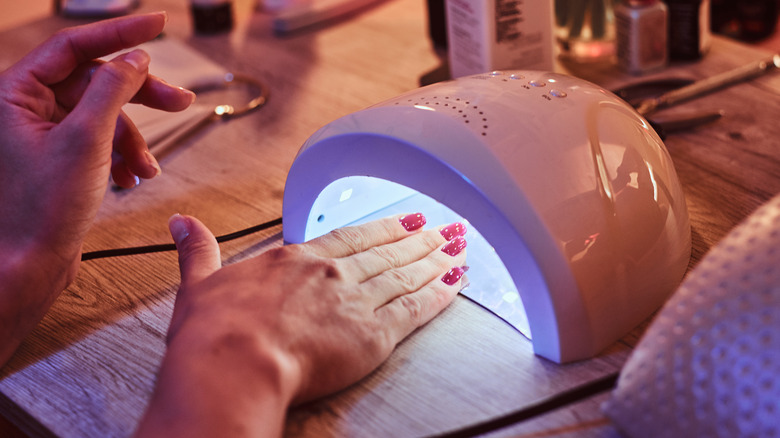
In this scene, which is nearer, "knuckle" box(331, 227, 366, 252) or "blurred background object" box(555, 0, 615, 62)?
"knuckle" box(331, 227, 366, 252)

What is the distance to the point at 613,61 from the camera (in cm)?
91

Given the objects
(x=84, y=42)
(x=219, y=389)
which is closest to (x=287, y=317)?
(x=219, y=389)

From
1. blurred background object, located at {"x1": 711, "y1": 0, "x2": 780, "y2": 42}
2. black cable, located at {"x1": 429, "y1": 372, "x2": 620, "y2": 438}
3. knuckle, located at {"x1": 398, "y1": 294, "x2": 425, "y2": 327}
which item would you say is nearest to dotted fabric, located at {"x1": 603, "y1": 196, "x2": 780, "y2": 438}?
black cable, located at {"x1": 429, "y1": 372, "x2": 620, "y2": 438}

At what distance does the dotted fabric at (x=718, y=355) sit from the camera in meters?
0.35

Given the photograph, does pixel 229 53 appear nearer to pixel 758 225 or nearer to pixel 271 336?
pixel 271 336

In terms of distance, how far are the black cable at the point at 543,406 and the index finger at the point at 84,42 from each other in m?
0.39

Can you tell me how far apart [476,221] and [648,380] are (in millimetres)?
137

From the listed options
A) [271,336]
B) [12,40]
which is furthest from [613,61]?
[12,40]

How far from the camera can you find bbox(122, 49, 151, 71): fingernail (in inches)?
20.9

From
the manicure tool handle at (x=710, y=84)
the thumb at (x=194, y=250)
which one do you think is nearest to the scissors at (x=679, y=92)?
the manicure tool handle at (x=710, y=84)

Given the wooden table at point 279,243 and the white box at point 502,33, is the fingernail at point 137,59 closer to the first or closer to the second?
the wooden table at point 279,243

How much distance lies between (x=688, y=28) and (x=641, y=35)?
0.08 meters

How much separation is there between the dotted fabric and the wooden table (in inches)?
1.7

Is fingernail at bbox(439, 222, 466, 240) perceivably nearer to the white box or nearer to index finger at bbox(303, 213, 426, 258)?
index finger at bbox(303, 213, 426, 258)
